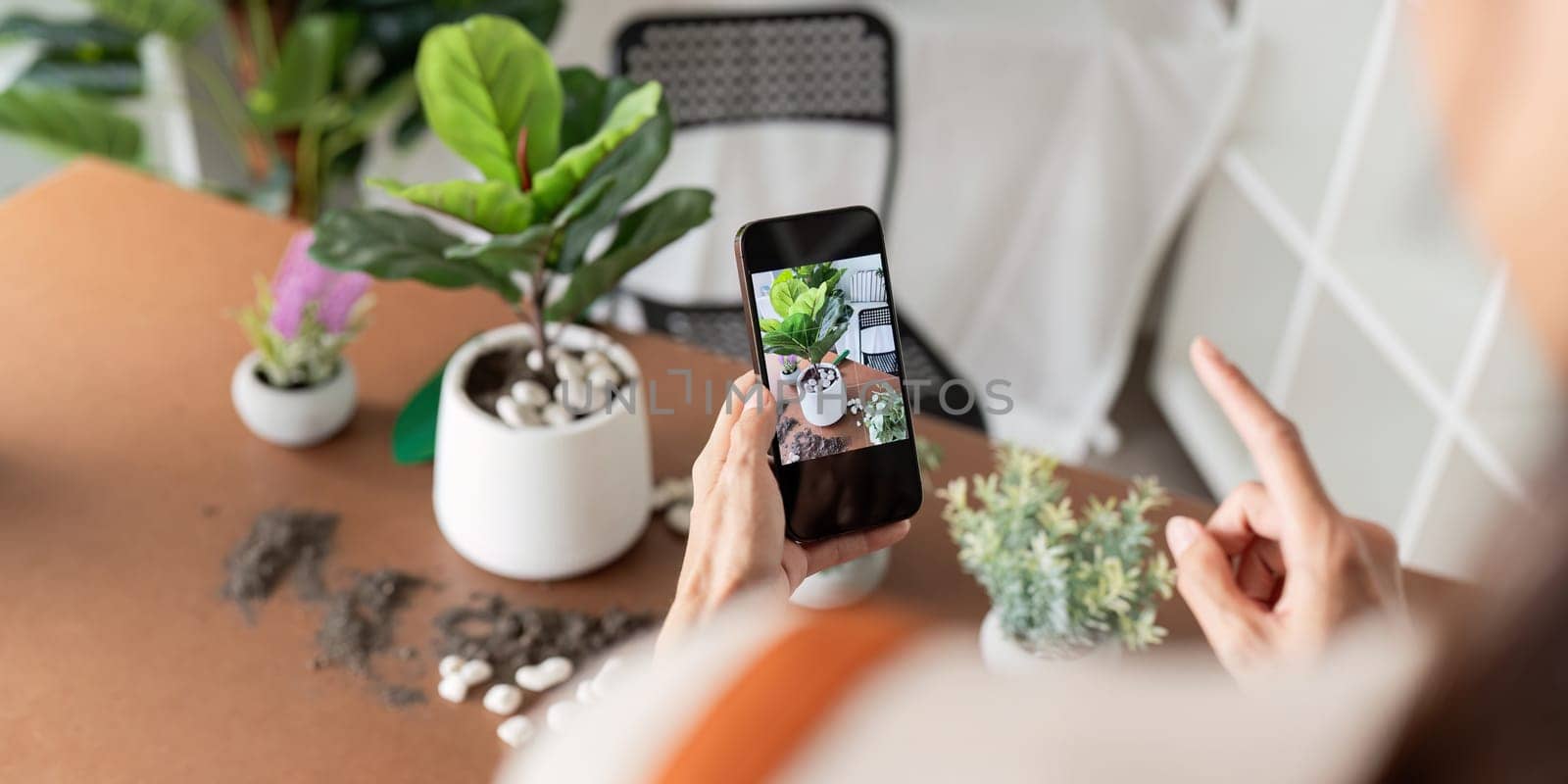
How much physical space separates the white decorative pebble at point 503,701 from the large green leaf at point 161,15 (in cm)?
130

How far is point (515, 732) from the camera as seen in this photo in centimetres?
76

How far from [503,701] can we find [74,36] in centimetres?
140

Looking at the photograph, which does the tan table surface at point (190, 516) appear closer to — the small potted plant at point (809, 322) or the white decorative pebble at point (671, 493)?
the white decorative pebble at point (671, 493)

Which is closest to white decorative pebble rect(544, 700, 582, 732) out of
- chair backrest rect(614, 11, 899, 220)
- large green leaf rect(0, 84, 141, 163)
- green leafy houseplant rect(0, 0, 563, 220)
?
chair backrest rect(614, 11, 899, 220)

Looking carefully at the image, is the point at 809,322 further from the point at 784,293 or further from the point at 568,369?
the point at 568,369

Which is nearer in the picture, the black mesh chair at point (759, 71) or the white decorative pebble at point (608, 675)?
the white decorative pebble at point (608, 675)

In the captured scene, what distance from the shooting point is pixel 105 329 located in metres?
1.07

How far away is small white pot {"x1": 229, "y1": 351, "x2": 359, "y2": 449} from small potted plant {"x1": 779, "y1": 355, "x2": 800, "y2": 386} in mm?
563

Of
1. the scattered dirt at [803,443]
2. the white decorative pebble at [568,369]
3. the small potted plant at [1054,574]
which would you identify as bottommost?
the small potted plant at [1054,574]

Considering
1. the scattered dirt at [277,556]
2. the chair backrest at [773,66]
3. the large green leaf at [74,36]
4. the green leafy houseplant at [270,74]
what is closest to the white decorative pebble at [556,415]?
the scattered dirt at [277,556]

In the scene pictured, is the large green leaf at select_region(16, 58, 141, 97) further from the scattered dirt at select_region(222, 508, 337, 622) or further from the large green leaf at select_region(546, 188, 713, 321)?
the large green leaf at select_region(546, 188, 713, 321)

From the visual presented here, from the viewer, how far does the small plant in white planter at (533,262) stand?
706 millimetres

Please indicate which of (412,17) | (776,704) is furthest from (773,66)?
(776,704)

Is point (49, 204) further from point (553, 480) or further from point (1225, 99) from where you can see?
point (1225, 99)
